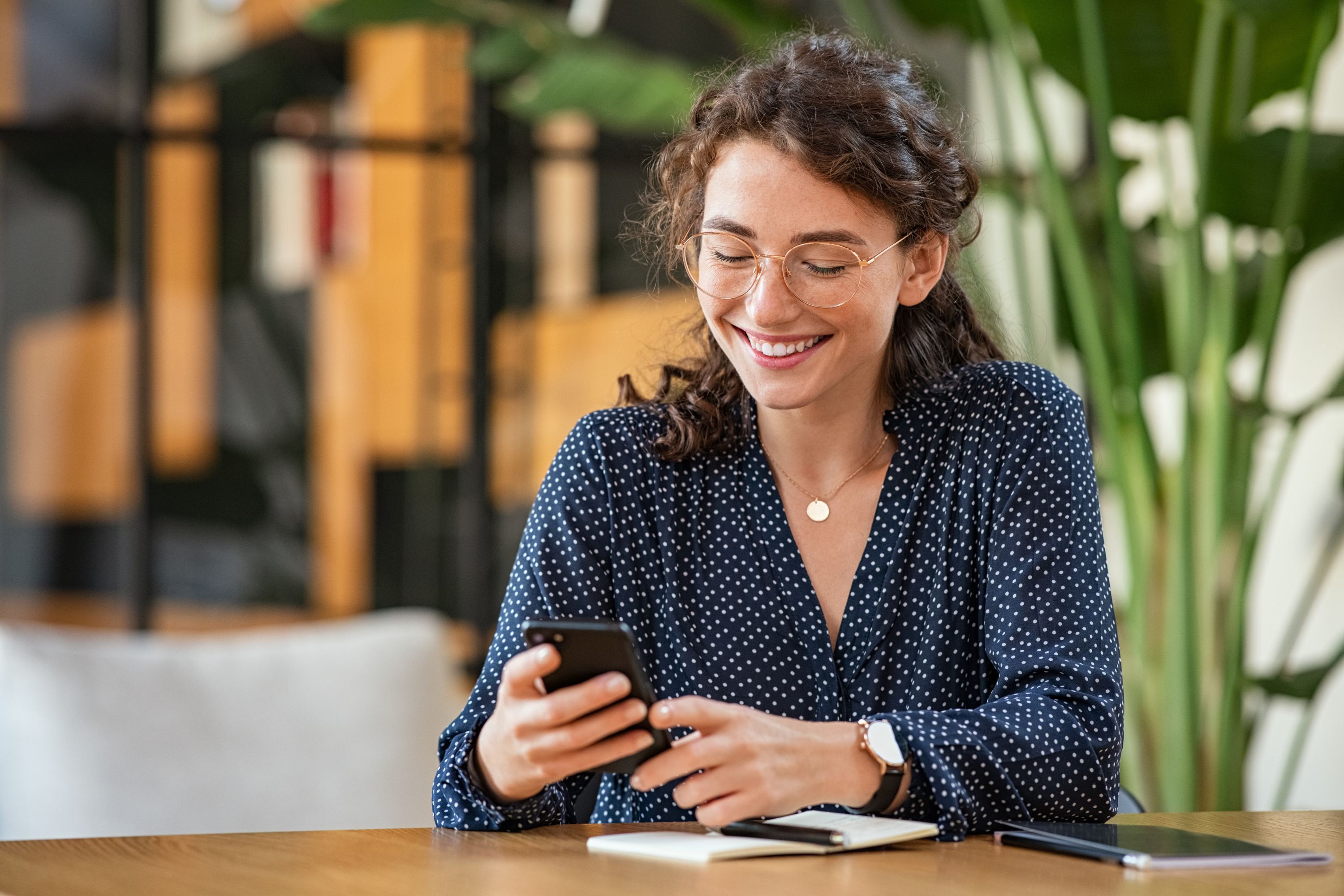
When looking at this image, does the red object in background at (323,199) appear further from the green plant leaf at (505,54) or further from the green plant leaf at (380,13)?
the green plant leaf at (380,13)

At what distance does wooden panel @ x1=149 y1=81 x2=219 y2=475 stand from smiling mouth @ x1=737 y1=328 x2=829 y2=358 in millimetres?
3106

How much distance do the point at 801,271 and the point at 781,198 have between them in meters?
0.08

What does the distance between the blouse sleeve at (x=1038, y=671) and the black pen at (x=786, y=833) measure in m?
0.14

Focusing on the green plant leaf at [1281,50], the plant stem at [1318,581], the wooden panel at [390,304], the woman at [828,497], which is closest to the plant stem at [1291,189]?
the green plant leaf at [1281,50]

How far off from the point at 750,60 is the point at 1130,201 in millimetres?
2673

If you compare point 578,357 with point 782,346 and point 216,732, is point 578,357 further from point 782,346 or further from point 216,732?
point 782,346

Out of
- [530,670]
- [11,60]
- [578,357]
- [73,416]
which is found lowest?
[530,670]

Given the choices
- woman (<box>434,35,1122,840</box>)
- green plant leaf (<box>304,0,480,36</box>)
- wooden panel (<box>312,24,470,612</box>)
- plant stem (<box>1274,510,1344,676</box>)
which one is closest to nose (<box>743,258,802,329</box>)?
woman (<box>434,35,1122,840</box>)

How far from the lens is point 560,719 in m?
1.23

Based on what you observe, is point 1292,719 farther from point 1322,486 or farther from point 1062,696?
point 1062,696

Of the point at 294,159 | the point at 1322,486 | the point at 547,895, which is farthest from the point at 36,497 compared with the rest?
the point at 547,895

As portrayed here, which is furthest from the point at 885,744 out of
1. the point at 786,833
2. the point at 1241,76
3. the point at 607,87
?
the point at 607,87

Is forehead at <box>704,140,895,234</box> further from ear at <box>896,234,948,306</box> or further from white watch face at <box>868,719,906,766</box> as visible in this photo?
white watch face at <box>868,719,906,766</box>

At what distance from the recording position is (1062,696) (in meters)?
1.46
